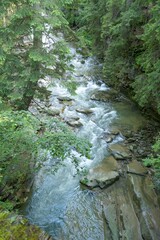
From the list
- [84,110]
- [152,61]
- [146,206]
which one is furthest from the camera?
[84,110]

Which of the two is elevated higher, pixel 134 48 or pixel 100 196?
pixel 134 48

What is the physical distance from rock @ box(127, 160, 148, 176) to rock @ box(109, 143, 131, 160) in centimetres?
43

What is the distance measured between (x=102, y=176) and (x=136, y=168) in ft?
4.17

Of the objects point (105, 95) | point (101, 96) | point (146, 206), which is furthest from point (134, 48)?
point (146, 206)

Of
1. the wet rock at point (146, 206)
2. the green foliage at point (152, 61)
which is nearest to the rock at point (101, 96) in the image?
the green foliage at point (152, 61)

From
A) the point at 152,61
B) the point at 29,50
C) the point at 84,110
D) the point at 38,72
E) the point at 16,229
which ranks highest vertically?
the point at 152,61

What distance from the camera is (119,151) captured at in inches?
333

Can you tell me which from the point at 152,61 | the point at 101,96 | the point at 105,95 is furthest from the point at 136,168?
the point at 105,95

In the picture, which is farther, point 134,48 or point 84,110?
point 134,48

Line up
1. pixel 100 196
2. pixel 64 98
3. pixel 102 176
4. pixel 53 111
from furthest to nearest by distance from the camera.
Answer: pixel 64 98, pixel 53 111, pixel 102 176, pixel 100 196

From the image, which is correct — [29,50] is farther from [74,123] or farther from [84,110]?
[84,110]

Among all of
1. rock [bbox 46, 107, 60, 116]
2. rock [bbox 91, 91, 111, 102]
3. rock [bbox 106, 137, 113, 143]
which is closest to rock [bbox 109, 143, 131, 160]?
rock [bbox 106, 137, 113, 143]

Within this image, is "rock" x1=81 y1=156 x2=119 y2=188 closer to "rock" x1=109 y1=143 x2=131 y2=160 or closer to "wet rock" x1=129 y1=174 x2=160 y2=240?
"rock" x1=109 y1=143 x2=131 y2=160

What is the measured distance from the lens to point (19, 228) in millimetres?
3939
